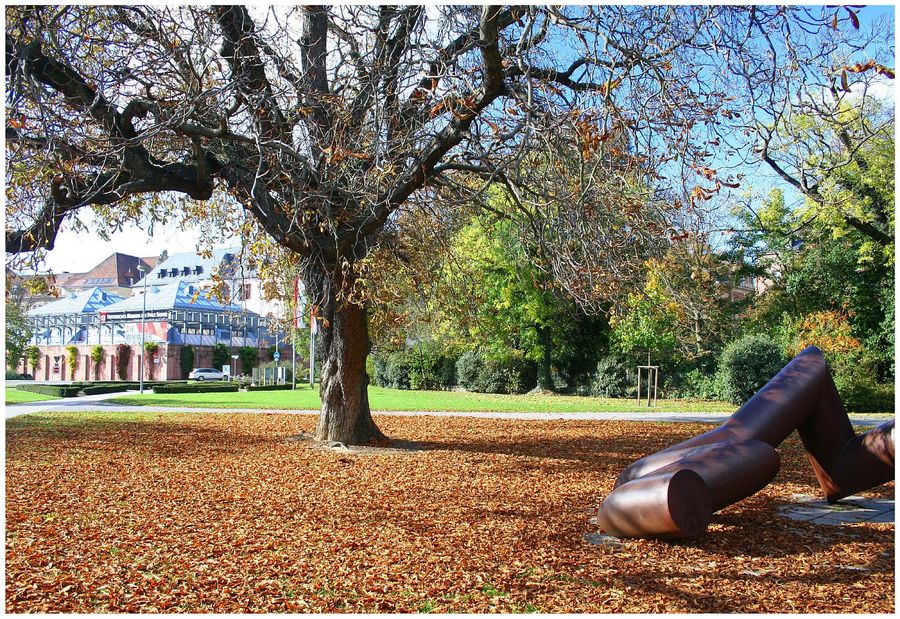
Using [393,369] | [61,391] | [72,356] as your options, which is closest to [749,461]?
[61,391]

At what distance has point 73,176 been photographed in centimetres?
851

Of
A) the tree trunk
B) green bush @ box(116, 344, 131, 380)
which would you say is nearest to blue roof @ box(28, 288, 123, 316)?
green bush @ box(116, 344, 131, 380)

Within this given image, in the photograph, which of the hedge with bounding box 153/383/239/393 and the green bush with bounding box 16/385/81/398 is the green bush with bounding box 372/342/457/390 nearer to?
the hedge with bounding box 153/383/239/393

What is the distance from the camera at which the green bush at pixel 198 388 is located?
3456 centimetres

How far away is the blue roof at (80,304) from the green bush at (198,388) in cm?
2808

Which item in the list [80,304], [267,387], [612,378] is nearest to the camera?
[612,378]

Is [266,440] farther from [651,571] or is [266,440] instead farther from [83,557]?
[651,571]

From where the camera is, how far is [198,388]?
3550cm

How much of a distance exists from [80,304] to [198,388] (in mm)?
31896

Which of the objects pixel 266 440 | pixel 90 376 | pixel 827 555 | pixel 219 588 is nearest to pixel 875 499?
pixel 827 555

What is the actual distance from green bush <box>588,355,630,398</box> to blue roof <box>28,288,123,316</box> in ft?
151

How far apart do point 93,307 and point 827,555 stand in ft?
210

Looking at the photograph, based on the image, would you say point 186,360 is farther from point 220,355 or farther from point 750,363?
point 750,363

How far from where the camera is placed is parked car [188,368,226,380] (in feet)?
190
